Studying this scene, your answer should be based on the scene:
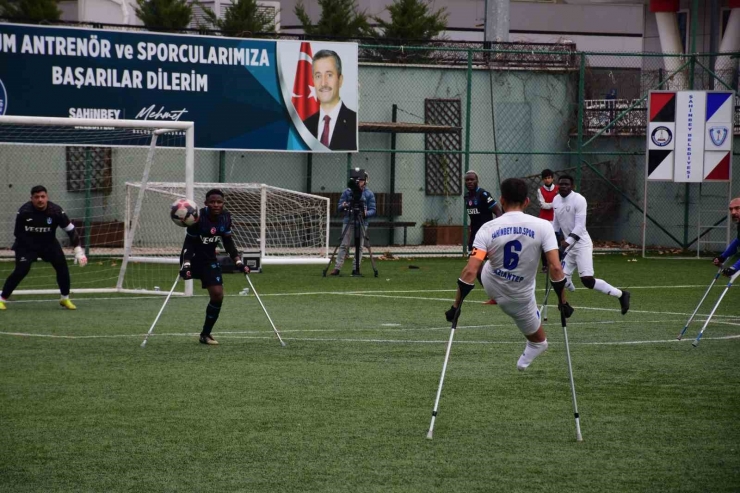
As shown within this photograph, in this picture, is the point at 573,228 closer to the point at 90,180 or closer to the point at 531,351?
the point at 531,351

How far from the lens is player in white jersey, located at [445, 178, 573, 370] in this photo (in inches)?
296

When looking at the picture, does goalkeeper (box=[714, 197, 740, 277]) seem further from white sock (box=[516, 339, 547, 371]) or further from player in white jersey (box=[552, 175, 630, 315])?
white sock (box=[516, 339, 547, 371])

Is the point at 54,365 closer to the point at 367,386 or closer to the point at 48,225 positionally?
the point at 367,386

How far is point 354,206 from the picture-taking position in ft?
66.6

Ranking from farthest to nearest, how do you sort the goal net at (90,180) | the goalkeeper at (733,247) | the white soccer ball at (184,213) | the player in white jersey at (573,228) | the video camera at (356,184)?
the goal net at (90,180)
the video camera at (356,184)
the player in white jersey at (573,228)
the goalkeeper at (733,247)
the white soccer ball at (184,213)

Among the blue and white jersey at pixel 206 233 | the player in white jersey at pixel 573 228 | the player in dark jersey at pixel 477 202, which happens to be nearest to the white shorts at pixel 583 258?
the player in white jersey at pixel 573 228

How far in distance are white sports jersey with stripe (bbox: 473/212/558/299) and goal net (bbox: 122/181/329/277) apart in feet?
45.1

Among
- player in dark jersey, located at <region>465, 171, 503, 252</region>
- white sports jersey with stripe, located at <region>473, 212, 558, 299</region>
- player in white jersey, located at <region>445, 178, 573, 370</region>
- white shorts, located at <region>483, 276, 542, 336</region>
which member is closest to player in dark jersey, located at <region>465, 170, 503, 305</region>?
player in dark jersey, located at <region>465, 171, 503, 252</region>

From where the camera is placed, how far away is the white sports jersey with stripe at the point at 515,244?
769 cm

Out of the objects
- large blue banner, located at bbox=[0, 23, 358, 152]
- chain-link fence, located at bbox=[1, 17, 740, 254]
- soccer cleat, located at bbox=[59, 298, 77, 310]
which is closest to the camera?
soccer cleat, located at bbox=[59, 298, 77, 310]

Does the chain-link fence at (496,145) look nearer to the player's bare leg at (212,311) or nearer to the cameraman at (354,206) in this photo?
the cameraman at (354,206)

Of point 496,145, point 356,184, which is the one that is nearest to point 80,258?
point 356,184

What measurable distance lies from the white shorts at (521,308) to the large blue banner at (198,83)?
15.4 m

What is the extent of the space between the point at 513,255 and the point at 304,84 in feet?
53.2
